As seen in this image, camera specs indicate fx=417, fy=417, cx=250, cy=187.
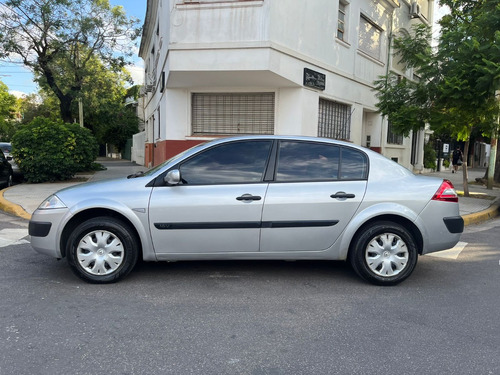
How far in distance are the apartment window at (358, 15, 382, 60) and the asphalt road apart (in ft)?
39.3

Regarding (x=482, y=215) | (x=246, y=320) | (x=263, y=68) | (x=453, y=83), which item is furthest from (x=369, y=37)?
(x=246, y=320)

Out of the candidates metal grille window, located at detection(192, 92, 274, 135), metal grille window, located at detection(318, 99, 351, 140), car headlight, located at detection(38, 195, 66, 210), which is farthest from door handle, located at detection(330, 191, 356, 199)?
metal grille window, located at detection(318, 99, 351, 140)

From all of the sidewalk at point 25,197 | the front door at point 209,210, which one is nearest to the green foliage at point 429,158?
the sidewalk at point 25,197

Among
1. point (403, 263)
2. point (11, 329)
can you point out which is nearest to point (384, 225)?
point (403, 263)

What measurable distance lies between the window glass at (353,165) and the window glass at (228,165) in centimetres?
89

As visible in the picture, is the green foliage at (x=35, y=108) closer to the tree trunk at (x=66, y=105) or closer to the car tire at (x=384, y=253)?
the tree trunk at (x=66, y=105)

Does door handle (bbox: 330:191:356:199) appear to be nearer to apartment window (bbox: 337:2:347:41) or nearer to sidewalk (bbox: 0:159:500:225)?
sidewalk (bbox: 0:159:500:225)

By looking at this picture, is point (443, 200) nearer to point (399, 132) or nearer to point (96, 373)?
point (96, 373)

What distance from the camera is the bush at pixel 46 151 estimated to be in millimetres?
12430

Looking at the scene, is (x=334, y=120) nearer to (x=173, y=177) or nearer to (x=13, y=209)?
(x=13, y=209)

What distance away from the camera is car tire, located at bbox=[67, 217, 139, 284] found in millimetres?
4477

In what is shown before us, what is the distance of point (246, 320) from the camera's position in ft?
12.4

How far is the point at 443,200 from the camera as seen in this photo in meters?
4.73

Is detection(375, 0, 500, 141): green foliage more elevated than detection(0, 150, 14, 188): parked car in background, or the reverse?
detection(375, 0, 500, 141): green foliage
